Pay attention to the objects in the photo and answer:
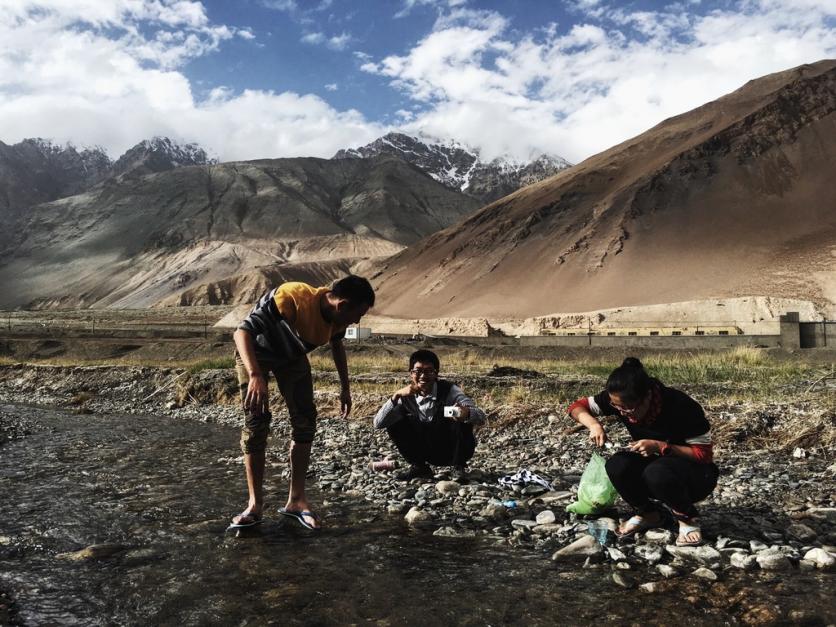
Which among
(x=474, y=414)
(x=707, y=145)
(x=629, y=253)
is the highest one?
(x=707, y=145)

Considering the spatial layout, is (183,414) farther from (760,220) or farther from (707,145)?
(707,145)

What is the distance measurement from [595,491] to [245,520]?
2656mm

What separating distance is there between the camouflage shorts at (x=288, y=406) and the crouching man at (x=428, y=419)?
108cm

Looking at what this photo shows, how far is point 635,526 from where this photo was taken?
4.78 m

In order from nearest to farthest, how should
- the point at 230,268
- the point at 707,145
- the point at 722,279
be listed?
the point at 722,279 → the point at 707,145 → the point at 230,268

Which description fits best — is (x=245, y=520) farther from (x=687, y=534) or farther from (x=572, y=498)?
(x=687, y=534)

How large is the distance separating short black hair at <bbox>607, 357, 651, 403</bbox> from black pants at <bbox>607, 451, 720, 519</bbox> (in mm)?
510

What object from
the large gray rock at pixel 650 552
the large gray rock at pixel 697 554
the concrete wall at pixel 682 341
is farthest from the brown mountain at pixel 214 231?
the large gray rock at pixel 697 554

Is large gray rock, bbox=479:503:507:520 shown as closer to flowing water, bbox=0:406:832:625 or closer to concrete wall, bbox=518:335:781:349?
flowing water, bbox=0:406:832:625

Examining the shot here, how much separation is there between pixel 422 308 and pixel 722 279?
99.8 feet

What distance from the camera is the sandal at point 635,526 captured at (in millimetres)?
4762

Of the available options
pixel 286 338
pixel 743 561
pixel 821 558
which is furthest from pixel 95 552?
pixel 821 558

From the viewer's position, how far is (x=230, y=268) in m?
121

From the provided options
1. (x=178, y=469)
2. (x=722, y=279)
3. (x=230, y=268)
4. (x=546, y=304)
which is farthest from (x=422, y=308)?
(x=178, y=469)
